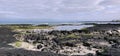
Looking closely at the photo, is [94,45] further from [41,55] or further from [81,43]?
[41,55]

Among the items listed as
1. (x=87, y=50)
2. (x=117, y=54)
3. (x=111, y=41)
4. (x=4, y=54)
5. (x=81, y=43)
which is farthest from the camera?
(x=111, y=41)

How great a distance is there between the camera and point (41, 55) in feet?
94.9

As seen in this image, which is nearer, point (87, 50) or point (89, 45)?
point (87, 50)

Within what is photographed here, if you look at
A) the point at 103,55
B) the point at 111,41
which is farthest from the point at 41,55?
the point at 111,41

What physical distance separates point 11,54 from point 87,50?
14143 mm

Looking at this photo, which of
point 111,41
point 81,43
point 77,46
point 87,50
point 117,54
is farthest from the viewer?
point 111,41

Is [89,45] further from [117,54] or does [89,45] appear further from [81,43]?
[117,54]

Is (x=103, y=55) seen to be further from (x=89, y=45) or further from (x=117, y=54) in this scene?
(x=89, y=45)

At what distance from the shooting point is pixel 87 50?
1542 inches

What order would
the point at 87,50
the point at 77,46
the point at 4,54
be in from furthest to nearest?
the point at 77,46 → the point at 87,50 → the point at 4,54

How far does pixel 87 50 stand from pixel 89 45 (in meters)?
4.87

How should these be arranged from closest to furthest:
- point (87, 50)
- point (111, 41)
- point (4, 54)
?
point (4, 54)
point (87, 50)
point (111, 41)

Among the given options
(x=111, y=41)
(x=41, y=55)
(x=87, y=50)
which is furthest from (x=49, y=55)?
(x=111, y=41)

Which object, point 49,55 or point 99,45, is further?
point 99,45
